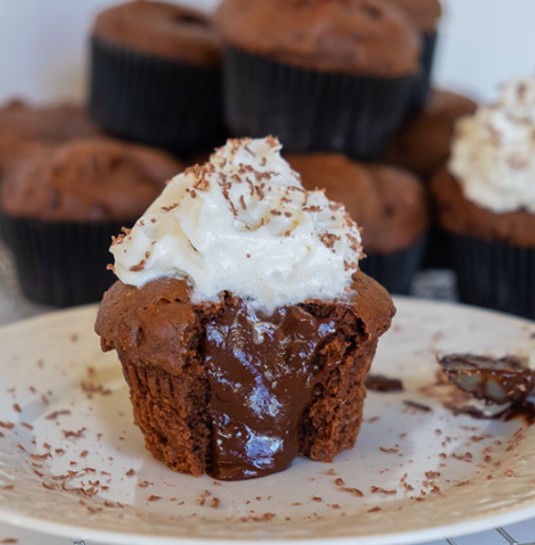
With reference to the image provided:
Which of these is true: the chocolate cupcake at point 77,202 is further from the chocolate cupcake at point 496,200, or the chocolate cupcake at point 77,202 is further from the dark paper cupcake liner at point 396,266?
the chocolate cupcake at point 496,200

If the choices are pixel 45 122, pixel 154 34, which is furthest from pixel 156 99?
pixel 45 122

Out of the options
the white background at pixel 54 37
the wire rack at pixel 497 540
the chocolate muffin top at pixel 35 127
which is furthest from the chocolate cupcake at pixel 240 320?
the white background at pixel 54 37

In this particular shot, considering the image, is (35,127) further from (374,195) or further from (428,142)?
(428,142)

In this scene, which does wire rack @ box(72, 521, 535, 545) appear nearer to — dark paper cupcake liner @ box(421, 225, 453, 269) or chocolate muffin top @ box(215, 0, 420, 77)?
chocolate muffin top @ box(215, 0, 420, 77)

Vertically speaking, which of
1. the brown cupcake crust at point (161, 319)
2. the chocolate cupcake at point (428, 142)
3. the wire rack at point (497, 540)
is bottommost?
the wire rack at point (497, 540)

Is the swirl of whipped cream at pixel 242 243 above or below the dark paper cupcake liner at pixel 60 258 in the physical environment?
above

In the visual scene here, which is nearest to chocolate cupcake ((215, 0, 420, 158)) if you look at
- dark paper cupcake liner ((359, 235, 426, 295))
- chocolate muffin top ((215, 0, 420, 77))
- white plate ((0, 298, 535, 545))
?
chocolate muffin top ((215, 0, 420, 77))
